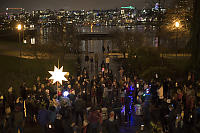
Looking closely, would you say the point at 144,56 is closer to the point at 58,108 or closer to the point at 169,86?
the point at 169,86

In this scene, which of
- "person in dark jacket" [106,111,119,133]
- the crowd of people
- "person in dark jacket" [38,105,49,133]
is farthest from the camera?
"person in dark jacket" [38,105,49,133]

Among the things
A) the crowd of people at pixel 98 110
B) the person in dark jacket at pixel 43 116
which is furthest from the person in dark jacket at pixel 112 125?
the person in dark jacket at pixel 43 116

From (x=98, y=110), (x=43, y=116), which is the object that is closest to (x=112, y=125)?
(x=98, y=110)

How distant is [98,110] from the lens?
8367 mm

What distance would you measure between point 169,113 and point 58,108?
4.69m

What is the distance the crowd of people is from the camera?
823 centimetres

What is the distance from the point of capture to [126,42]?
118ft

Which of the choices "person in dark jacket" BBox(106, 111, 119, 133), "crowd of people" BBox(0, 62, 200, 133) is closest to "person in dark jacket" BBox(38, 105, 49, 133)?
"crowd of people" BBox(0, 62, 200, 133)

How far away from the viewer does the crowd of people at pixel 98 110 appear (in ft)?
27.0

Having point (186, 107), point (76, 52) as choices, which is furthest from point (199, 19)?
point (76, 52)

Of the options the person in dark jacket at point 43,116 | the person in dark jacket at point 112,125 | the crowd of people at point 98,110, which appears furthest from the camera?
the person in dark jacket at point 43,116

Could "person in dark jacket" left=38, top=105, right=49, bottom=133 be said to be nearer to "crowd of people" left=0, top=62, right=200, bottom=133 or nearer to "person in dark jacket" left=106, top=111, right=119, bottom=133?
"crowd of people" left=0, top=62, right=200, bottom=133

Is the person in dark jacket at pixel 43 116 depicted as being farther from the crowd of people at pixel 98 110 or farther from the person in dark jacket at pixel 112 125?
the person in dark jacket at pixel 112 125

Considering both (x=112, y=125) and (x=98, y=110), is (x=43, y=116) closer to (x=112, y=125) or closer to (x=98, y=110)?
(x=98, y=110)
